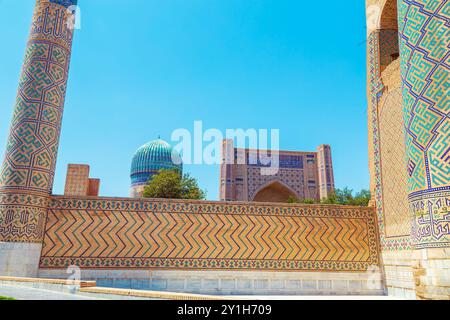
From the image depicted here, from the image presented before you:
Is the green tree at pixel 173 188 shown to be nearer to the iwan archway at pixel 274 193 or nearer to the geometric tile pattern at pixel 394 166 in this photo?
the iwan archway at pixel 274 193

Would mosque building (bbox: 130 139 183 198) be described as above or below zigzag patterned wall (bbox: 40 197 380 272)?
above

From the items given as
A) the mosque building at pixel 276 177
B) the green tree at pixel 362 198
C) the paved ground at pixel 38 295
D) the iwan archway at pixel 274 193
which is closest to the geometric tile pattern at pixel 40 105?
the paved ground at pixel 38 295

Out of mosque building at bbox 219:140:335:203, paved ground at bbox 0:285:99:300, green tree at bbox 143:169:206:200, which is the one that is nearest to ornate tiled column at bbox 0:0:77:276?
paved ground at bbox 0:285:99:300

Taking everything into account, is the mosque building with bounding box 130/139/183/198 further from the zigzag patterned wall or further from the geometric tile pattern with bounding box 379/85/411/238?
the geometric tile pattern with bounding box 379/85/411/238

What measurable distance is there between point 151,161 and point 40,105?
15161 mm

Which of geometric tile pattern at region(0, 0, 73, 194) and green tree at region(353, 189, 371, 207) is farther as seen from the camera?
green tree at region(353, 189, 371, 207)

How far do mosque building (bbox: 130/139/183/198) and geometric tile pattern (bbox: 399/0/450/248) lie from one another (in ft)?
57.6

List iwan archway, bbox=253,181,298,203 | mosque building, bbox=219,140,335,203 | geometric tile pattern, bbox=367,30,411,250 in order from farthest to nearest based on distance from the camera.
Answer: iwan archway, bbox=253,181,298,203 < mosque building, bbox=219,140,335,203 < geometric tile pattern, bbox=367,30,411,250

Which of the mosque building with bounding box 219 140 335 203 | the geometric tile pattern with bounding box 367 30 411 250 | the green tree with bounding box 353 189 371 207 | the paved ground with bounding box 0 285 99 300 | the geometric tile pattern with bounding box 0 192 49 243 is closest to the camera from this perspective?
the paved ground with bounding box 0 285 99 300

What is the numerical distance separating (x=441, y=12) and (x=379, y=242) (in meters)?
4.10

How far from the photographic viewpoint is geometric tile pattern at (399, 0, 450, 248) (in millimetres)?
3465
